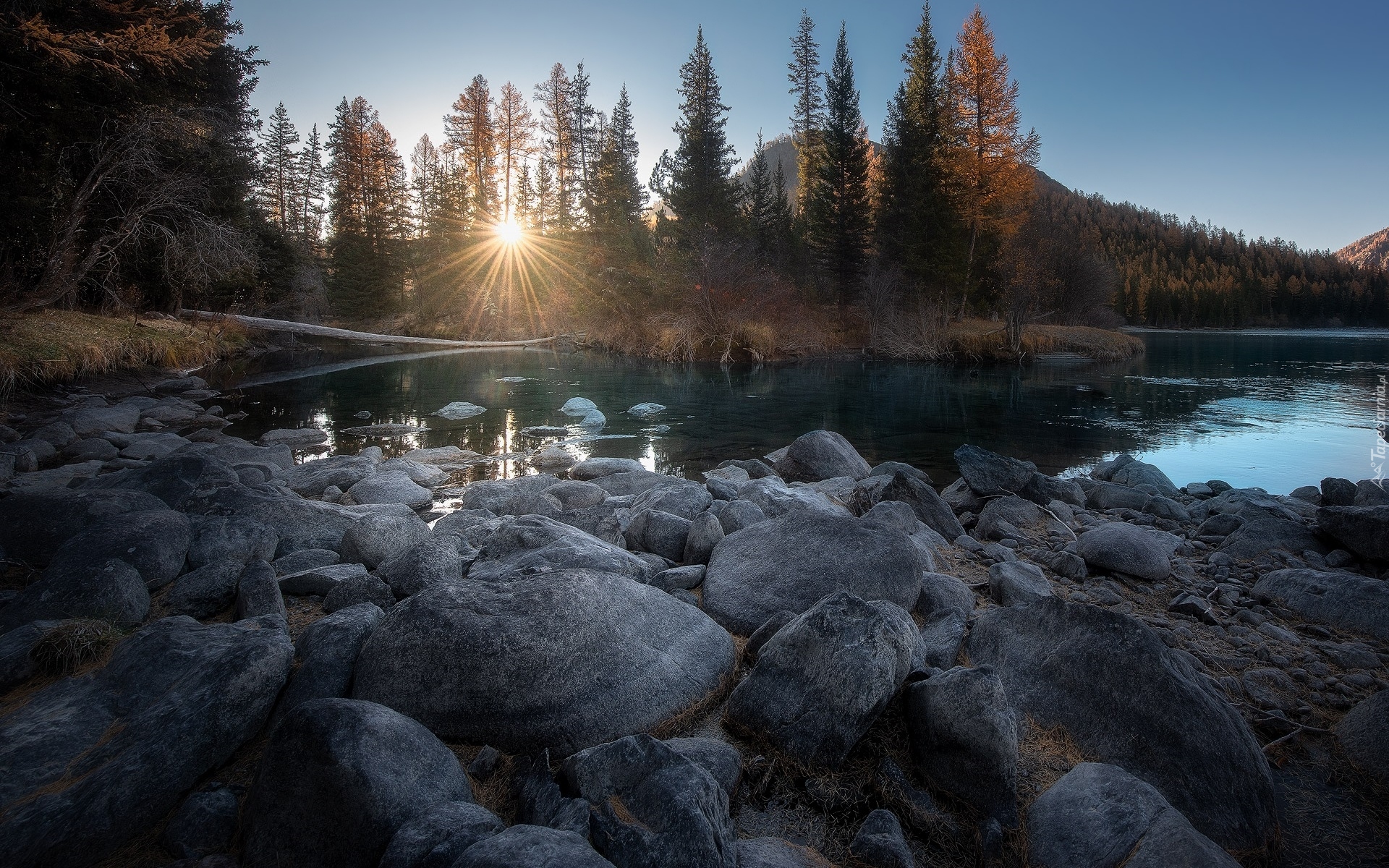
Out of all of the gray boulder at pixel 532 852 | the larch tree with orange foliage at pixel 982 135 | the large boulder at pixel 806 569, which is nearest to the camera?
the gray boulder at pixel 532 852

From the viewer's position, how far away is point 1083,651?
115 inches

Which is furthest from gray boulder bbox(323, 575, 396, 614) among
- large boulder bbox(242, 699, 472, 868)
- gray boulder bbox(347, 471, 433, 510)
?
gray boulder bbox(347, 471, 433, 510)

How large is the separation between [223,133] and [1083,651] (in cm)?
2341

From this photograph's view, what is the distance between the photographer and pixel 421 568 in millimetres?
3766

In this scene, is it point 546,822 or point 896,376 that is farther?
point 896,376

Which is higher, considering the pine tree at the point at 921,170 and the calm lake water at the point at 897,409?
the pine tree at the point at 921,170

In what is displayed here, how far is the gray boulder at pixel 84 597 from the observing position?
125 inches

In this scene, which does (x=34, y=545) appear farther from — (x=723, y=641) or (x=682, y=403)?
(x=682, y=403)

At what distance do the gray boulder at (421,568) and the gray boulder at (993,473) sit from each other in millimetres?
5616

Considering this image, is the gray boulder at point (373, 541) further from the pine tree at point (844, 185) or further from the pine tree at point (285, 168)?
the pine tree at point (285, 168)

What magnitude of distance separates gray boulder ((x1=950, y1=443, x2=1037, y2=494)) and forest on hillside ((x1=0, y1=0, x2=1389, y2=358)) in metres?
13.5

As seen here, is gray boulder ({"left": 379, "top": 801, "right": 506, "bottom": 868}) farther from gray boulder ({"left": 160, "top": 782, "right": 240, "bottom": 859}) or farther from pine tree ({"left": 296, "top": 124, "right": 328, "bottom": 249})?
pine tree ({"left": 296, "top": 124, "right": 328, "bottom": 249})

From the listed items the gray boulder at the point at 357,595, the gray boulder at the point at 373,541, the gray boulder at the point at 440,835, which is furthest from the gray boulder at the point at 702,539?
the gray boulder at the point at 440,835

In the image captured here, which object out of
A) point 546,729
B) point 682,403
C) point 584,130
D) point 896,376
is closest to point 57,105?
point 682,403
